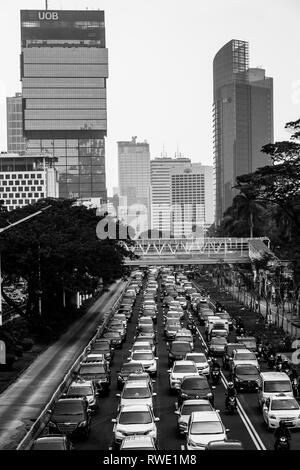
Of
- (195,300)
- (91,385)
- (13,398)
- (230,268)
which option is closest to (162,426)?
(91,385)

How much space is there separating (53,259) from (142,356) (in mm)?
23013

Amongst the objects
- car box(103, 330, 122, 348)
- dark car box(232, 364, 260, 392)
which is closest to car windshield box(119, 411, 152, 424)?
dark car box(232, 364, 260, 392)

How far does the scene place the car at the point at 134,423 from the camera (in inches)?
1071

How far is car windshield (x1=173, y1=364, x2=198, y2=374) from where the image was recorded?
39350mm

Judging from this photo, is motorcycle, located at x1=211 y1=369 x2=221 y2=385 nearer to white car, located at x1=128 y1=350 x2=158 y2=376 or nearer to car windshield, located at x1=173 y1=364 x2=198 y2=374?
car windshield, located at x1=173 y1=364 x2=198 y2=374

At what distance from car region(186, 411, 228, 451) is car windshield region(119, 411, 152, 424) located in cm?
155

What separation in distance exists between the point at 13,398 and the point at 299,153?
94.0 feet

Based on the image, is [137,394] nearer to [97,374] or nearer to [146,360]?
[97,374]

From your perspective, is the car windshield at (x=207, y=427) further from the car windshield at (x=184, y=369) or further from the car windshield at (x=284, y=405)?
the car windshield at (x=184, y=369)

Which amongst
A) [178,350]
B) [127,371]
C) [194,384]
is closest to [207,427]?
[194,384]

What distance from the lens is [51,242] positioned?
2596 inches

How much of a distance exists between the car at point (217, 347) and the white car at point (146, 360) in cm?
672

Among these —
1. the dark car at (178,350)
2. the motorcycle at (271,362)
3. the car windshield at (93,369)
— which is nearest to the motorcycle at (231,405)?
the car windshield at (93,369)

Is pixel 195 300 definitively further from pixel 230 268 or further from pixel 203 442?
pixel 203 442
